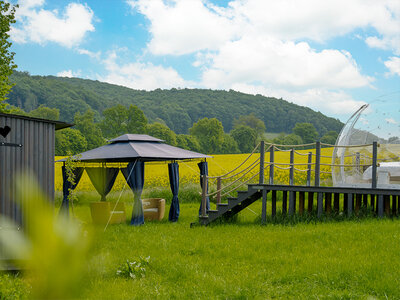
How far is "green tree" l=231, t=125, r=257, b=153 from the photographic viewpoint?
218ft

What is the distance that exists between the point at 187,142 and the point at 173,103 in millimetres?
16600

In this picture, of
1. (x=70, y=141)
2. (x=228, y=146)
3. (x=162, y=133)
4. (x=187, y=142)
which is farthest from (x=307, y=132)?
(x=70, y=141)

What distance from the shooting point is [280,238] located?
29.6ft

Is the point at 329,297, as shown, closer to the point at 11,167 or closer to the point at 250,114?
the point at 11,167

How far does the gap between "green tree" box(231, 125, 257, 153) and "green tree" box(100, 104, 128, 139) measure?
1847 cm

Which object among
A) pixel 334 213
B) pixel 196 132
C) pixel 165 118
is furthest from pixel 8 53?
pixel 165 118

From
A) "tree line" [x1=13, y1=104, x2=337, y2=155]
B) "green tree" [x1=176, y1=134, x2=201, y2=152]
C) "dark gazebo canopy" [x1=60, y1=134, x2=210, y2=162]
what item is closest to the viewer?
"dark gazebo canopy" [x1=60, y1=134, x2=210, y2=162]

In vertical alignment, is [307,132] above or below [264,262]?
above

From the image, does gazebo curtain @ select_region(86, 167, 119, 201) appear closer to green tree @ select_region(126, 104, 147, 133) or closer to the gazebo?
the gazebo

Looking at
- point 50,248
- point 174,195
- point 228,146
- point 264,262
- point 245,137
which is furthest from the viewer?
point 245,137

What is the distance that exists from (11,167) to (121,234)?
11.7 feet

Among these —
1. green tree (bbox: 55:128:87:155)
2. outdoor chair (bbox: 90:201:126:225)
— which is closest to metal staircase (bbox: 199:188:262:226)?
outdoor chair (bbox: 90:201:126:225)

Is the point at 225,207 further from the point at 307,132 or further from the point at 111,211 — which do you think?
the point at 307,132

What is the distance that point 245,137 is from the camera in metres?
68.1
